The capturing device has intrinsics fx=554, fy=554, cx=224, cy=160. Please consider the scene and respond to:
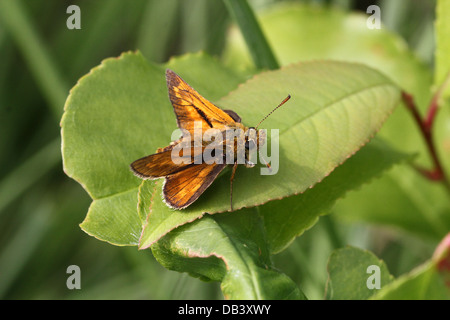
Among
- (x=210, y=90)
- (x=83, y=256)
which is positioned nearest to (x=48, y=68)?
(x=210, y=90)

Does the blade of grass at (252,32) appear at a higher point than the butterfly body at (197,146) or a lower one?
higher

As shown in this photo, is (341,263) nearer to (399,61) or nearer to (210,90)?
(210,90)

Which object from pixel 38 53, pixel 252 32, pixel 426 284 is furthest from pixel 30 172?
pixel 426 284

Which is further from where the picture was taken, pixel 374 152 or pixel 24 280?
pixel 24 280

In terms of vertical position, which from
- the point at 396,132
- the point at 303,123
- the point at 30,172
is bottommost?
the point at 30,172

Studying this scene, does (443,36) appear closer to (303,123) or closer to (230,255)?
(303,123)

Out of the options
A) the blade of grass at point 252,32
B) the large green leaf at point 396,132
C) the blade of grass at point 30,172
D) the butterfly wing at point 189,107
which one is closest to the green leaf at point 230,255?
the butterfly wing at point 189,107

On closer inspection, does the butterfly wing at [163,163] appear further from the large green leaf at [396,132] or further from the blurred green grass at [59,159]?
the blurred green grass at [59,159]
